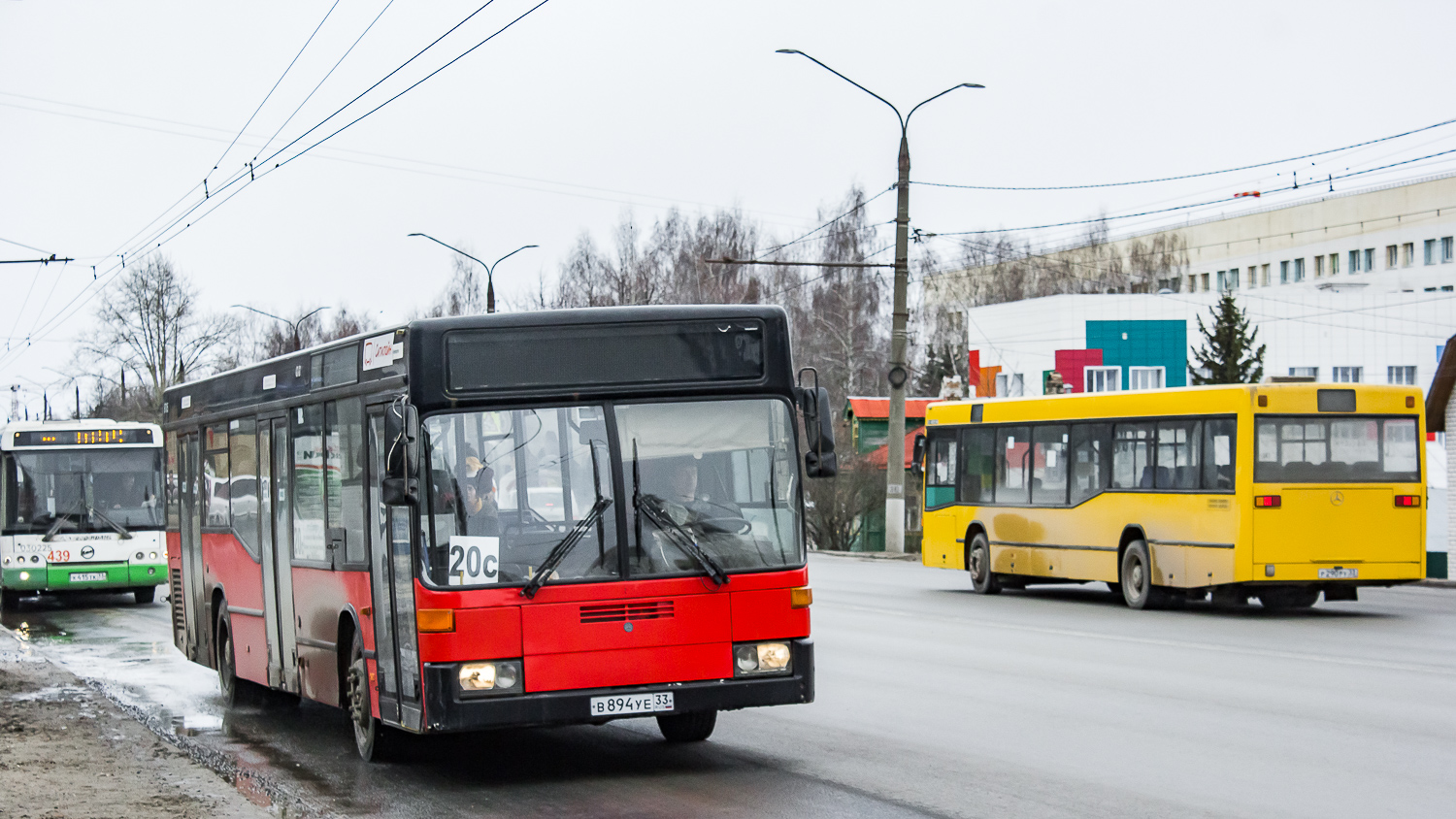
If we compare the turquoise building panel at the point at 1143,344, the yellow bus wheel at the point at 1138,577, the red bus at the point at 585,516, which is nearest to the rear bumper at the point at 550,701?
the red bus at the point at 585,516

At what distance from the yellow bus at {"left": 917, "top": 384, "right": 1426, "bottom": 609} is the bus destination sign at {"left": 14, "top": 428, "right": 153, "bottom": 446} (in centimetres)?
1358

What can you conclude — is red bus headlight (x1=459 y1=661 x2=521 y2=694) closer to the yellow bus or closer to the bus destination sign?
the yellow bus

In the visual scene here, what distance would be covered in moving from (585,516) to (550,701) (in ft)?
3.08

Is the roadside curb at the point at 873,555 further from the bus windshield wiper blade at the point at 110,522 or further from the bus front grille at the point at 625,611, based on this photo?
the bus front grille at the point at 625,611

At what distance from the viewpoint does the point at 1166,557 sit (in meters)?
20.8

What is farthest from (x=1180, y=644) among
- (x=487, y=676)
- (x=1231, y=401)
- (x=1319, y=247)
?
(x=1319, y=247)

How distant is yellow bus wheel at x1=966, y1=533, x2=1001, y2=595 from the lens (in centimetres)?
2475

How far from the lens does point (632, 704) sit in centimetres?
877

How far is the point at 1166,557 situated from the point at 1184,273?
89612mm

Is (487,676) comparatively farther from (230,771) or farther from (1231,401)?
(1231,401)

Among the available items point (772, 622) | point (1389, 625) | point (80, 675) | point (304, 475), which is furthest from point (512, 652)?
point (1389, 625)

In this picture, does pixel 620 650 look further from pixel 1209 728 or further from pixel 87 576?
pixel 87 576

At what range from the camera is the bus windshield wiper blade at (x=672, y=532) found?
887 cm

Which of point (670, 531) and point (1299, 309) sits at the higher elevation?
point (1299, 309)
